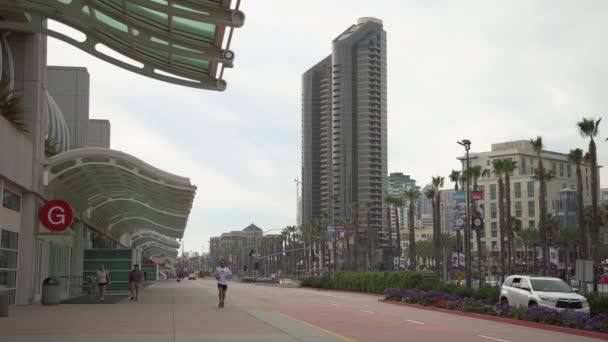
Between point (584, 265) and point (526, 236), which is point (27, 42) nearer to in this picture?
point (584, 265)

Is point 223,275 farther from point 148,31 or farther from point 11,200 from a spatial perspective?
point 148,31

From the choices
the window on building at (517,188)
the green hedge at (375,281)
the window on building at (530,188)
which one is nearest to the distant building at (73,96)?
the green hedge at (375,281)

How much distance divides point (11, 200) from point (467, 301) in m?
17.1

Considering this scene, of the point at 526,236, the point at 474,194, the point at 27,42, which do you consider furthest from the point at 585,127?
the point at 526,236

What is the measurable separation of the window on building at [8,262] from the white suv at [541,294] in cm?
1735

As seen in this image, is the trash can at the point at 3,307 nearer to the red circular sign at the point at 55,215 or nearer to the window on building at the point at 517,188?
the red circular sign at the point at 55,215

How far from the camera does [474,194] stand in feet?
146

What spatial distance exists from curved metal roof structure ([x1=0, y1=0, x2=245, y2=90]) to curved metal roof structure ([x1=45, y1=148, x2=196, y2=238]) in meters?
15.3

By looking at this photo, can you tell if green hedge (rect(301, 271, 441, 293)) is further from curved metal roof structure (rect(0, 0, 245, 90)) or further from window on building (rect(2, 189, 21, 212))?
curved metal roof structure (rect(0, 0, 245, 90))

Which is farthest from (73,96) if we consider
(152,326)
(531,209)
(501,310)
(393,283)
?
(531,209)

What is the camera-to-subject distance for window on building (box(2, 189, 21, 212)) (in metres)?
27.5

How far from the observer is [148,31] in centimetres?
1588

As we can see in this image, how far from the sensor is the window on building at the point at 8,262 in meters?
26.8

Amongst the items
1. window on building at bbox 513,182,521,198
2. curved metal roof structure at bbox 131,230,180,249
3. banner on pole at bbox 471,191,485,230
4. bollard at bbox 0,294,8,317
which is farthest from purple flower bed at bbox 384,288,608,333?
window on building at bbox 513,182,521,198
